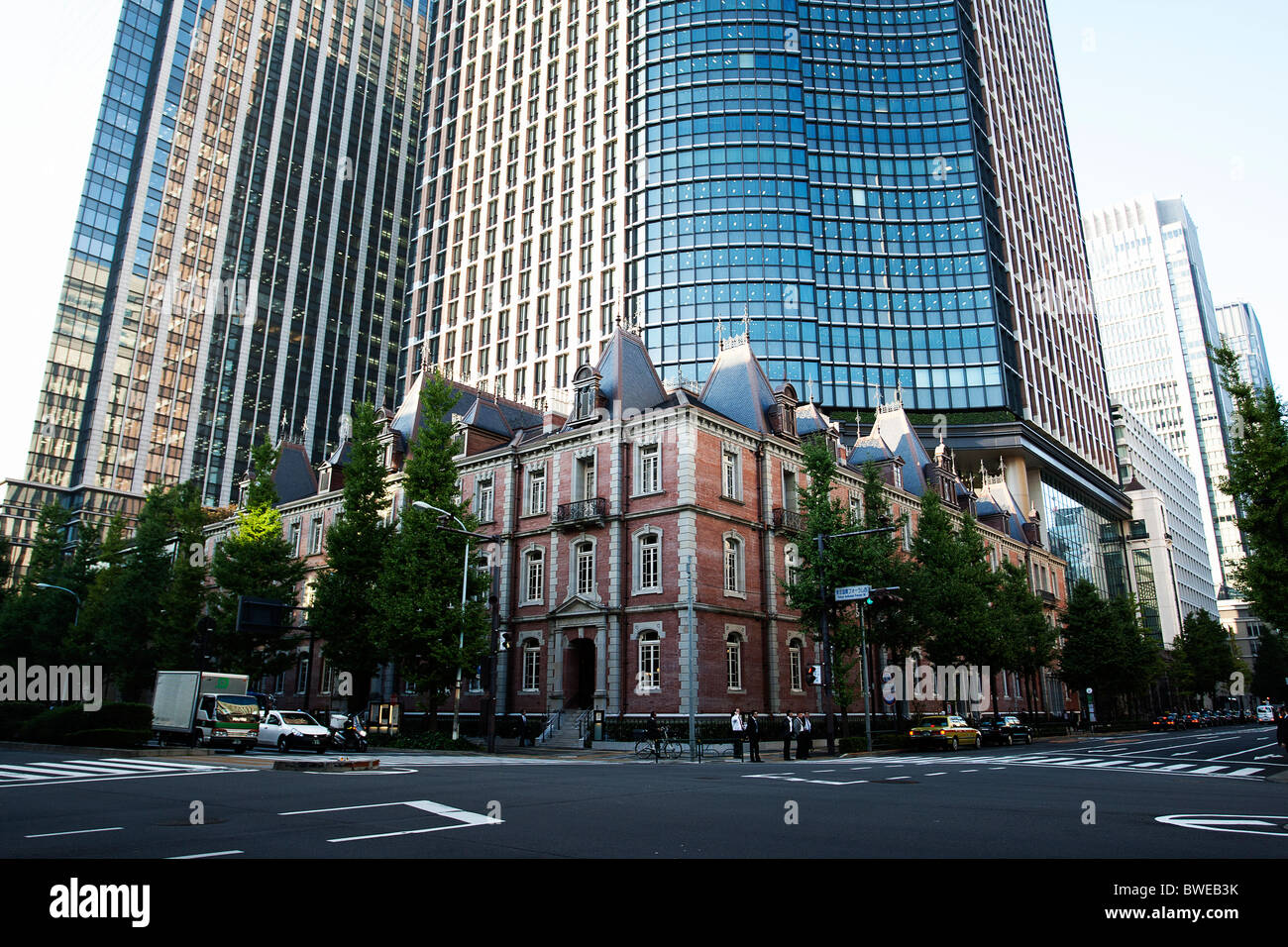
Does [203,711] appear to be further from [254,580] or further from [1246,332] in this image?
[1246,332]

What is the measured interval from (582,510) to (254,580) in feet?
58.0

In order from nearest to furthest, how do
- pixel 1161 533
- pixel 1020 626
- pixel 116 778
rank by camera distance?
pixel 116 778
pixel 1020 626
pixel 1161 533

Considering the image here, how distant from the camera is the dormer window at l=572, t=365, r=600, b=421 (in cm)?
3897

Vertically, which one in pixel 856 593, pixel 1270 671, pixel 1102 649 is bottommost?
pixel 1270 671

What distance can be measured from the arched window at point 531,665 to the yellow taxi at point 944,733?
16513mm

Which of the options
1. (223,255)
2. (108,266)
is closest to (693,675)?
(108,266)

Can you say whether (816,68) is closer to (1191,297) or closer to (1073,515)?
(1073,515)

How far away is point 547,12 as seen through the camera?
84500 millimetres

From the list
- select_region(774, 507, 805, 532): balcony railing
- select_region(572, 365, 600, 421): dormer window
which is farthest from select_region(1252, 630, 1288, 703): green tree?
select_region(572, 365, 600, 421): dormer window

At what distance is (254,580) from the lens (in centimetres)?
4166

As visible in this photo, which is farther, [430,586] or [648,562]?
[648,562]

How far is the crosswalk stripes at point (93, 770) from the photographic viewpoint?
17.6 meters

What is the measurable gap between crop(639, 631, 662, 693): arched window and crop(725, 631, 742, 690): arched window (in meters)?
2.99
